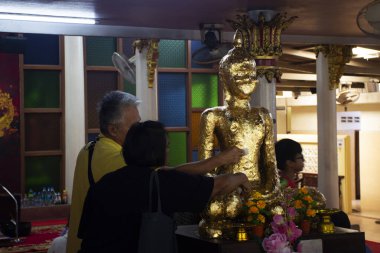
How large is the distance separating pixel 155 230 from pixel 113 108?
2.95ft

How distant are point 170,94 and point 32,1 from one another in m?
5.61

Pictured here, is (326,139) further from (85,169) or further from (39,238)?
(85,169)

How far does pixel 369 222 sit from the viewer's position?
1025 centimetres

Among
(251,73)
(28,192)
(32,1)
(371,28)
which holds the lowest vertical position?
(28,192)

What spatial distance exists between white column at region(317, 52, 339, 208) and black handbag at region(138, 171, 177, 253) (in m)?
6.74

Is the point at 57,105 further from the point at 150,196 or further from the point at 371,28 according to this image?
the point at 150,196

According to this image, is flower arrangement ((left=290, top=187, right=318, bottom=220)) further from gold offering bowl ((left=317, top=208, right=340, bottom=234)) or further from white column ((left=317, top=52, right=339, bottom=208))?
white column ((left=317, top=52, right=339, bottom=208))

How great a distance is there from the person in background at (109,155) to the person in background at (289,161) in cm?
114

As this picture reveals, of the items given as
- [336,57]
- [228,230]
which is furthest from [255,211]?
[336,57]

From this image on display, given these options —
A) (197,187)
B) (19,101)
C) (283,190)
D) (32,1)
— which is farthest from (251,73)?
(19,101)

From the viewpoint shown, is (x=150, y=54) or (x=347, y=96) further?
(x=347, y=96)

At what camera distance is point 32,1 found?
187 inches

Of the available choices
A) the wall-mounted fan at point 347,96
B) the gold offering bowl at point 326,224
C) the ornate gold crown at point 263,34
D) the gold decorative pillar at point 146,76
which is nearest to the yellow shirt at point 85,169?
the gold offering bowl at point 326,224

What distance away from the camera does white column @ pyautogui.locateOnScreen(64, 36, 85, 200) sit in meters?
9.08
